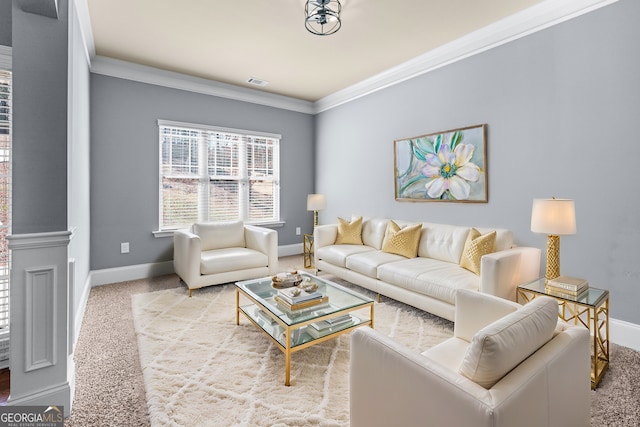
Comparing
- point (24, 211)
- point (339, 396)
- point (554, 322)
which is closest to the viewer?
point (554, 322)

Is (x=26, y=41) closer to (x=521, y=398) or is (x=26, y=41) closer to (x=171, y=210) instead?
(x=521, y=398)

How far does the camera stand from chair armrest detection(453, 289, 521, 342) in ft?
5.29

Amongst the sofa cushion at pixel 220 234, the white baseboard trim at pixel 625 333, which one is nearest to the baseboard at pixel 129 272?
the sofa cushion at pixel 220 234

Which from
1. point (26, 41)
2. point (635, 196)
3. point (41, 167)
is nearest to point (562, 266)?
point (635, 196)

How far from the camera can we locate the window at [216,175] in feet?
14.5

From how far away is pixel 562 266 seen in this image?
277cm

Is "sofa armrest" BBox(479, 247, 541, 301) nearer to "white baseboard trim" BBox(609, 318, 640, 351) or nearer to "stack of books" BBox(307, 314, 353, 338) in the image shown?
"white baseboard trim" BBox(609, 318, 640, 351)

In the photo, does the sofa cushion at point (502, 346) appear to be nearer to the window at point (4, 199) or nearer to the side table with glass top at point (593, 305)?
the side table with glass top at point (593, 305)

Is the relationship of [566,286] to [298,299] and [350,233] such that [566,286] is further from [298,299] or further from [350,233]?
[350,233]

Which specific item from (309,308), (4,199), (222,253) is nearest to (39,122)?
(4,199)

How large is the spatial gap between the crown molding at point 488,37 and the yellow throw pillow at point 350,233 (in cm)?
199

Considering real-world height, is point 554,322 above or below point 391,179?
below

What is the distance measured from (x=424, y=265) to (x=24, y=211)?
10.1ft

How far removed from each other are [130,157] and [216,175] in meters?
1.15
